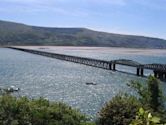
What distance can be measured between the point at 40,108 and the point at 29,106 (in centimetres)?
123

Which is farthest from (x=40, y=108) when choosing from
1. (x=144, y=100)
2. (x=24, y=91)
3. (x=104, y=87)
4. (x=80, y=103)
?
(x=104, y=87)

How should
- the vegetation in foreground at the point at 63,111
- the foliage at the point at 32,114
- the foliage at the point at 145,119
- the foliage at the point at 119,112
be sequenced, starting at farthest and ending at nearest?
the foliage at the point at 119,112 < the vegetation in foreground at the point at 63,111 < the foliage at the point at 32,114 < the foliage at the point at 145,119

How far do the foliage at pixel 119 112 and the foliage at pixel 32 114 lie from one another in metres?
5.64

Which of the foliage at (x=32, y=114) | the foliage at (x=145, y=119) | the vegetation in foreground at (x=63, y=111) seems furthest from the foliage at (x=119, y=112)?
the foliage at (x=145, y=119)

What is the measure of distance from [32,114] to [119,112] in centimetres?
1134

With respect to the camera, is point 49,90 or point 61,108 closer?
point 61,108

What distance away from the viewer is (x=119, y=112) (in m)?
45.2

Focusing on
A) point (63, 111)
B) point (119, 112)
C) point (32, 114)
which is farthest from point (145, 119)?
point (119, 112)

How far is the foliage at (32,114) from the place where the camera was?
37.9 metres

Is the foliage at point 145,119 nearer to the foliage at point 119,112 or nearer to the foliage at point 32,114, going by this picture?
the foliage at point 32,114

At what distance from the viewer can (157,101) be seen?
45688mm

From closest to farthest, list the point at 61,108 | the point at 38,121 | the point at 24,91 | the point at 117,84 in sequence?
the point at 38,121 → the point at 61,108 → the point at 24,91 → the point at 117,84

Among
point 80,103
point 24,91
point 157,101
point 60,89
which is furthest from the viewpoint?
point 60,89

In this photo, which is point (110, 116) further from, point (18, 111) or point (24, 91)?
point (24, 91)
